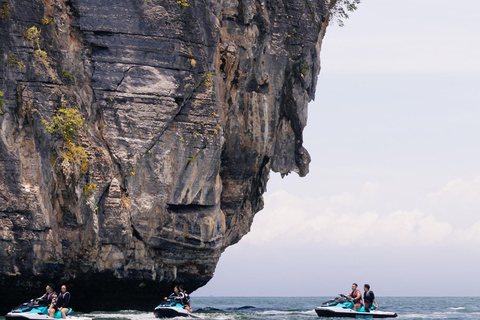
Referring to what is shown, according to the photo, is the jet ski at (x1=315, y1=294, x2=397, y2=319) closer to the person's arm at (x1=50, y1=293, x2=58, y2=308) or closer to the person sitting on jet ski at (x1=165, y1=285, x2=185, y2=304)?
the person sitting on jet ski at (x1=165, y1=285, x2=185, y2=304)

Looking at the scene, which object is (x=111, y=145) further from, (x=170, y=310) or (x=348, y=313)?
(x=348, y=313)

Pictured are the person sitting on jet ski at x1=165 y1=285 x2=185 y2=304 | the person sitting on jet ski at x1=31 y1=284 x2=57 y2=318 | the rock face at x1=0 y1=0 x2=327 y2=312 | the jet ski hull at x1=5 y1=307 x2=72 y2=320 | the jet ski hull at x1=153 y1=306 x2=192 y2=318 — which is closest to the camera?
the jet ski hull at x1=5 y1=307 x2=72 y2=320

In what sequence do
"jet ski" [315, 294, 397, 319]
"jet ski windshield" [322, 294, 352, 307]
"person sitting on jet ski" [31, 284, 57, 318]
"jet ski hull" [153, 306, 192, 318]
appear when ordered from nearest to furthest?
"person sitting on jet ski" [31, 284, 57, 318]
"jet ski hull" [153, 306, 192, 318]
"jet ski" [315, 294, 397, 319]
"jet ski windshield" [322, 294, 352, 307]

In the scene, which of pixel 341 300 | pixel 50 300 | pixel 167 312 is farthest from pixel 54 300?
pixel 341 300

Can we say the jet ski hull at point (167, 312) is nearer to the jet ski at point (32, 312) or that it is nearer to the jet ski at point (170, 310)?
the jet ski at point (170, 310)

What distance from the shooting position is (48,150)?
31.4m

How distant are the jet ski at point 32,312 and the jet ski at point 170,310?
454 centimetres

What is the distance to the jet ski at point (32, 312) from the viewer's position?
28.5 m

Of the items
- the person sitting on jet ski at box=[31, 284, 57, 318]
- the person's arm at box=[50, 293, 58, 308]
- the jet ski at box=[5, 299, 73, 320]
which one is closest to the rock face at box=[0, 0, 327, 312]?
the person sitting on jet ski at box=[31, 284, 57, 318]

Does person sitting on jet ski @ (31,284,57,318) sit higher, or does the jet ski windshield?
the jet ski windshield

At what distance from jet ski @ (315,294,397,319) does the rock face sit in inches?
224

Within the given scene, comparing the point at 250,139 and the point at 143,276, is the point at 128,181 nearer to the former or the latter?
the point at 143,276

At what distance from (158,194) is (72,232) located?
393 cm

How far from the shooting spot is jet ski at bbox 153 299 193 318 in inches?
1264
